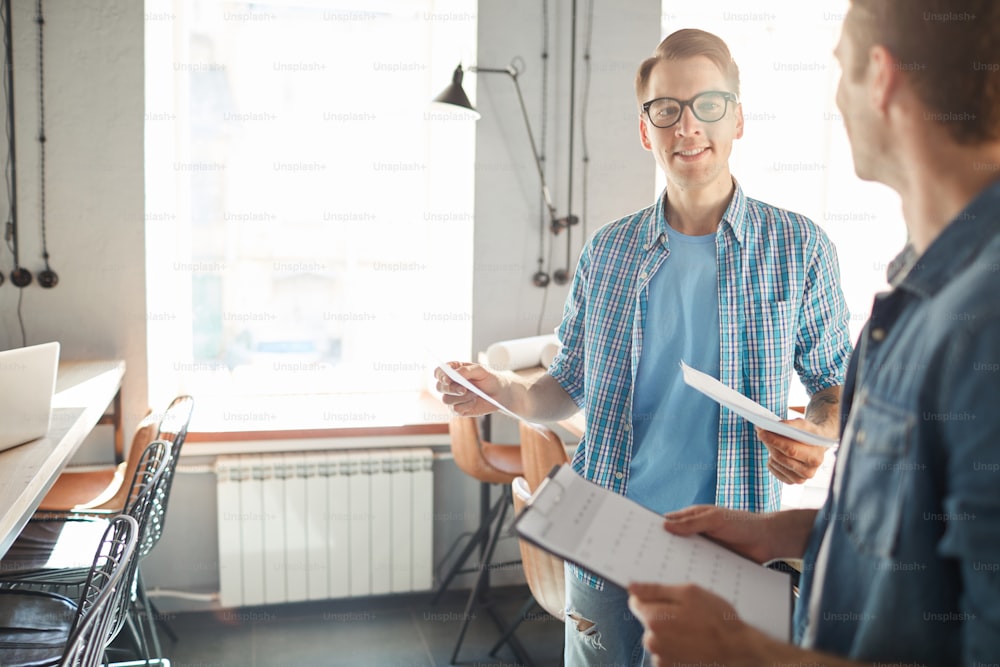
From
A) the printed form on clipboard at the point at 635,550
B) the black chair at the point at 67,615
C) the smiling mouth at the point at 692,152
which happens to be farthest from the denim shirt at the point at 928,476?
the black chair at the point at 67,615

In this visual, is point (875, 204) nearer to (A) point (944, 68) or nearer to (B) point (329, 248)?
(B) point (329, 248)

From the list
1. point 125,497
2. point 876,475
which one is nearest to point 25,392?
point 125,497

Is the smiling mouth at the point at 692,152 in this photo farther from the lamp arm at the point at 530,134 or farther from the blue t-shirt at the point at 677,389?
the lamp arm at the point at 530,134

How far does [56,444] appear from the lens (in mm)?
1944

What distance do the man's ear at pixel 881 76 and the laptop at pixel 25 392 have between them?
183cm

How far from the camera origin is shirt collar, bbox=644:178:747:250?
5.00 feet

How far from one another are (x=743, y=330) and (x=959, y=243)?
79 centimetres

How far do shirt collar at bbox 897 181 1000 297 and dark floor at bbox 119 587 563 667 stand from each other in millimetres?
2467

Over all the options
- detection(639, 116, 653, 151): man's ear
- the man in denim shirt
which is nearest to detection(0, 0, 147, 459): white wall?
detection(639, 116, 653, 151): man's ear

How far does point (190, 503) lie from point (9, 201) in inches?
50.0

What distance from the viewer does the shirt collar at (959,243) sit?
0.70 m

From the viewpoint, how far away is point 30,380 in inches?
75.5

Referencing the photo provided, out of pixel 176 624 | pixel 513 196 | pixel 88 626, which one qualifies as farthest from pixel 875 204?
pixel 88 626

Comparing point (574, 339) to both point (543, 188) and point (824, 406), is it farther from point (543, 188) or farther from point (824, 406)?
point (543, 188)
